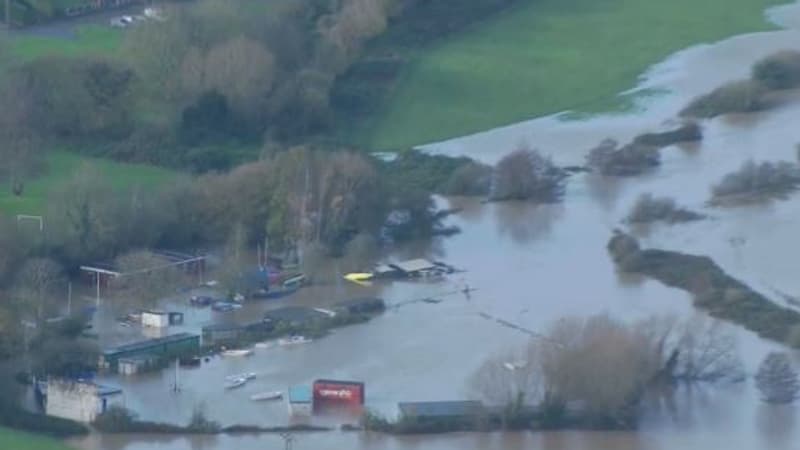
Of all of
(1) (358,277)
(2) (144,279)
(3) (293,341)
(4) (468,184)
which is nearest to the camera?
(3) (293,341)

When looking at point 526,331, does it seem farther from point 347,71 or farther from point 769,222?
point 347,71

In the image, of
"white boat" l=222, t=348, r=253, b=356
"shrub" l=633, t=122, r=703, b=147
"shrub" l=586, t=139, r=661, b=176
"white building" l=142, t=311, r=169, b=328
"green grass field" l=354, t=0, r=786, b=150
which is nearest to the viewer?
"white boat" l=222, t=348, r=253, b=356

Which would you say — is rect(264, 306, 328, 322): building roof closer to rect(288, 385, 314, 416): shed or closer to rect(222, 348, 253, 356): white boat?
rect(222, 348, 253, 356): white boat

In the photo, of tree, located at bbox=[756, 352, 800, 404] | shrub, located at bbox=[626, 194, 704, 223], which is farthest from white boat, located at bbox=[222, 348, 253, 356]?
shrub, located at bbox=[626, 194, 704, 223]

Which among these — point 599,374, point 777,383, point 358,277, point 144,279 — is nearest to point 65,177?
point 144,279

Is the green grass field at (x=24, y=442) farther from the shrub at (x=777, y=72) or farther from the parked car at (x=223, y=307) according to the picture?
the shrub at (x=777, y=72)

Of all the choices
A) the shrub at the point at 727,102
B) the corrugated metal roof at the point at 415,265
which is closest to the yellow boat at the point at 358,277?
the corrugated metal roof at the point at 415,265

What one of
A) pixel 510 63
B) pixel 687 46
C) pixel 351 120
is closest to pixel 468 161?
pixel 351 120

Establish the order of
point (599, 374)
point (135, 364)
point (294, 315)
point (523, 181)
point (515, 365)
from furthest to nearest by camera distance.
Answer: point (523, 181) < point (294, 315) < point (135, 364) < point (515, 365) < point (599, 374)

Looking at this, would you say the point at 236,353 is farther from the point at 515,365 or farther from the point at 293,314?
the point at 515,365
